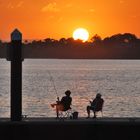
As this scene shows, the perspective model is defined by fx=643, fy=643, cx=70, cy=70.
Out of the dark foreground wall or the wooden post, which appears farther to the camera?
the wooden post

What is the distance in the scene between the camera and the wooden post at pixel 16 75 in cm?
1622

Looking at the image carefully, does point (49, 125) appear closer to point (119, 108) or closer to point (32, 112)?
point (32, 112)

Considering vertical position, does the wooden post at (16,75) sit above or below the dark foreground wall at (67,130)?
above

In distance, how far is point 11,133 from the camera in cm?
1593

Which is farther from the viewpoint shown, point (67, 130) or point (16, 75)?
point (16, 75)

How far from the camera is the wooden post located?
53.2 feet

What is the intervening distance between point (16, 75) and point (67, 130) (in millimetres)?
1911

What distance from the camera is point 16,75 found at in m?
16.3

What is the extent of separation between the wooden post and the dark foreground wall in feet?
1.43

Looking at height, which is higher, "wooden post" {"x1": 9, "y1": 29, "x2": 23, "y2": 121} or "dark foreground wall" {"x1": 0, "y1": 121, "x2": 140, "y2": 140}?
"wooden post" {"x1": 9, "y1": 29, "x2": 23, "y2": 121}

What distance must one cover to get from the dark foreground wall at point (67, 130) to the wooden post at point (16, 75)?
17.1 inches

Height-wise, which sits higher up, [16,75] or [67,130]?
[16,75]

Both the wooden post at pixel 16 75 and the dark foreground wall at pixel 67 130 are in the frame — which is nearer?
the dark foreground wall at pixel 67 130

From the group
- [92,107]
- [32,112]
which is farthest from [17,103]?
[32,112]
